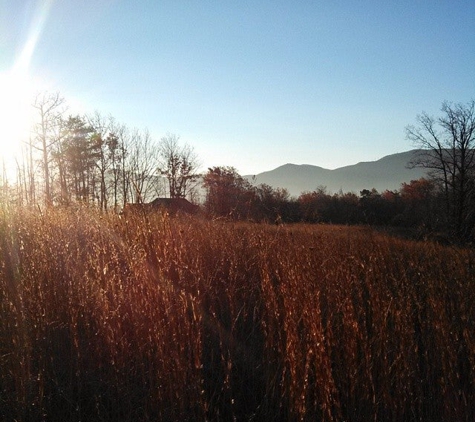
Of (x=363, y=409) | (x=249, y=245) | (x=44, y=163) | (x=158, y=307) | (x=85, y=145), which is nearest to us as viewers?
(x=363, y=409)

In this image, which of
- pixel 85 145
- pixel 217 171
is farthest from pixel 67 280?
pixel 217 171

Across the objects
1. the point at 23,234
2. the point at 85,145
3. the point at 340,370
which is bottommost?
the point at 340,370

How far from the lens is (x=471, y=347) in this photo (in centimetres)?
212

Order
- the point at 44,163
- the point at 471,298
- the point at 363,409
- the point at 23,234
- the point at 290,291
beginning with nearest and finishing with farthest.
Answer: the point at 363,409 → the point at 290,291 → the point at 471,298 → the point at 23,234 → the point at 44,163

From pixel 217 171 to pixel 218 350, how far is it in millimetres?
31319

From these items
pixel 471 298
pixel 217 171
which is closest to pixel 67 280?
pixel 471 298

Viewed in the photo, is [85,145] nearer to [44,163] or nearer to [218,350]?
[44,163]

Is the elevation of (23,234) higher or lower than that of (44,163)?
lower

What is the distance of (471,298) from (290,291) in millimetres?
1784

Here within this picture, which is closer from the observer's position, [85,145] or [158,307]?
[158,307]

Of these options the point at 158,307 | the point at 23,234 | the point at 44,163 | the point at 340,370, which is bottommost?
the point at 340,370

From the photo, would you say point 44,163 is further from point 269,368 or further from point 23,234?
point 269,368

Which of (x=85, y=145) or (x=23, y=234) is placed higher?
(x=85, y=145)

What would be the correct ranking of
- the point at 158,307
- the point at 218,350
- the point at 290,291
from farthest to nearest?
the point at 218,350, the point at 290,291, the point at 158,307
